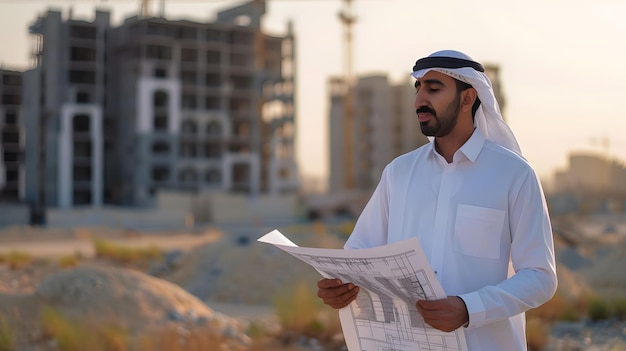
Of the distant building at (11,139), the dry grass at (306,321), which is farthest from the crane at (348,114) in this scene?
the dry grass at (306,321)

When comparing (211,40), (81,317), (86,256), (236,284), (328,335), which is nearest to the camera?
(81,317)

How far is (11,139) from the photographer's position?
46.8 m

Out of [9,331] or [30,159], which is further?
[30,159]

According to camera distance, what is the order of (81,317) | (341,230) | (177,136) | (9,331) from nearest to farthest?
1. (9,331)
2. (81,317)
3. (341,230)
4. (177,136)

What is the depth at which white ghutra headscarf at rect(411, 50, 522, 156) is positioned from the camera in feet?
9.82

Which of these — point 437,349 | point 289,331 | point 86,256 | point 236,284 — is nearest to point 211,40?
point 86,256

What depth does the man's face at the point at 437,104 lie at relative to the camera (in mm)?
3000

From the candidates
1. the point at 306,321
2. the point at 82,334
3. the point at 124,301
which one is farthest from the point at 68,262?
the point at 82,334

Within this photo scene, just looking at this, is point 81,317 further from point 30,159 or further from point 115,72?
point 115,72

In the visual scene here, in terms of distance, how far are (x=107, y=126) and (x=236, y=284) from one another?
116 feet

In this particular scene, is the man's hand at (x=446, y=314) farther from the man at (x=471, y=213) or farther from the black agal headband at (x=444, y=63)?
the black agal headband at (x=444, y=63)

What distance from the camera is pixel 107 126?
51938mm

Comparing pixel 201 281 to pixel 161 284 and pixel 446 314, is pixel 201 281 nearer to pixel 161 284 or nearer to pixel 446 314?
pixel 161 284

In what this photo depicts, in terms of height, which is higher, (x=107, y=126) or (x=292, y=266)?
(x=107, y=126)
